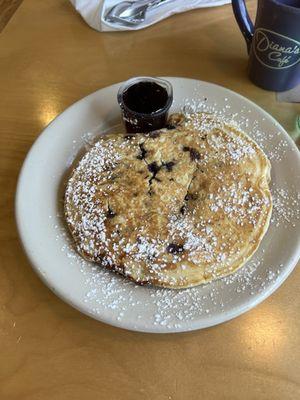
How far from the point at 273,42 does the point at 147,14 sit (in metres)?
0.53

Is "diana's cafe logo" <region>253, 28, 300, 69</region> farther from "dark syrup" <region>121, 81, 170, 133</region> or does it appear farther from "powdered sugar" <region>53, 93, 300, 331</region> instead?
"powdered sugar" <region>53, 93, 300, 331</region>

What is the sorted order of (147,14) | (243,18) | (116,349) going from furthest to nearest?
1. (147,14)
2. (243,18)
3. (116,349)

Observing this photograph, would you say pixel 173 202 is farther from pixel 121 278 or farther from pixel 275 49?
pixel 275 49

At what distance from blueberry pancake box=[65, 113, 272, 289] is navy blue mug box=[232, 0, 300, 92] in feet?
0.93

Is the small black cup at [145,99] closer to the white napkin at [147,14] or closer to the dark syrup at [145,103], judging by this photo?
the dark syrup at [145,103]

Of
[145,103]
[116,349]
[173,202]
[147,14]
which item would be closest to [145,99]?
[145,103]

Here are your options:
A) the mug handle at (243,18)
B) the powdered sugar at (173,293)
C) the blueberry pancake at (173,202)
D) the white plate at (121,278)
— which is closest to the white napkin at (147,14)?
the mug handle at (243,18)

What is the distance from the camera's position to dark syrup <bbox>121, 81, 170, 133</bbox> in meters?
1.10

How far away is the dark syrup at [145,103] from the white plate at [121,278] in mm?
85

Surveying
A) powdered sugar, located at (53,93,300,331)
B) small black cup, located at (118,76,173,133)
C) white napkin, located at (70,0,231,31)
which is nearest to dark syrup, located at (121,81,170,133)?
small black cup, located at (118,76,173,133)

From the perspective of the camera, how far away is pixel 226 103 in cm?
118

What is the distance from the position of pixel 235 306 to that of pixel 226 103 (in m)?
0.61

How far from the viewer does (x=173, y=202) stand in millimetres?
969

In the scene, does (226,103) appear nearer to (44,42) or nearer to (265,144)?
(265,144)
